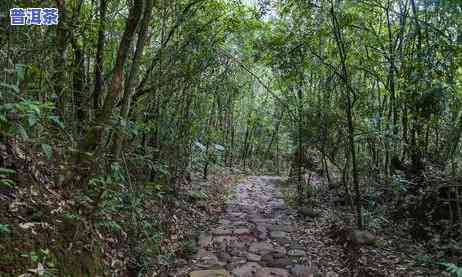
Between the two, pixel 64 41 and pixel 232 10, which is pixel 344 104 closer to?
pixel 232 10

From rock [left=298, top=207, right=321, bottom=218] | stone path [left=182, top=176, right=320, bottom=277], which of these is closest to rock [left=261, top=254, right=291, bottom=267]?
stone path [left=182, top=176, right=320, bottom=277]

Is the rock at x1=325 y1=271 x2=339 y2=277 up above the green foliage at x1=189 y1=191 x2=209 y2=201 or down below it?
below

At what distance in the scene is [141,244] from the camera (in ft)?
12.6

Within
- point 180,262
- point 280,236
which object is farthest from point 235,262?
point 280,236

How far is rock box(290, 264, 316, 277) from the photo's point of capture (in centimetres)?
428

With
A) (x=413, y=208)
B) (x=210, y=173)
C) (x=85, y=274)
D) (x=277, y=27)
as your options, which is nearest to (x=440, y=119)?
(x=413, y=208)

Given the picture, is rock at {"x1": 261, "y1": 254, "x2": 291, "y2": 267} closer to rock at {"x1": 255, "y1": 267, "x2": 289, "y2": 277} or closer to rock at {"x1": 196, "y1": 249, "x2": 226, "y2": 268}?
rock at {"x1": 255, "y1": 267, "x2": 289, "y2": 277}

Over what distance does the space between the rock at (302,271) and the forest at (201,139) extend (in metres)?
Answer: 0.03

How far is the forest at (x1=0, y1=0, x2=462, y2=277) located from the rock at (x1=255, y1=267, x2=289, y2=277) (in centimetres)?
4

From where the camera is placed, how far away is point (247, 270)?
4.32 metres

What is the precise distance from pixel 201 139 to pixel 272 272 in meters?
4.51

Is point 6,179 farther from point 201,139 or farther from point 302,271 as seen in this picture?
point 201,139

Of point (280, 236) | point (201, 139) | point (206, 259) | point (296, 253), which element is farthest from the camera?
point (201, 139)

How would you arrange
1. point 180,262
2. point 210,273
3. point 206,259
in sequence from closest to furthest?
point 210,273 < point 180,262 < point 206,259
